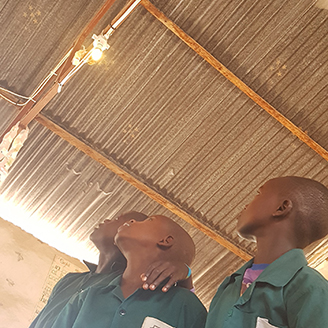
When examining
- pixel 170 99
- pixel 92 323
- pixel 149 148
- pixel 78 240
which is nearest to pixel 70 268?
pixel 78 240

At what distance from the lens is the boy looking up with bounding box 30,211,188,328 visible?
2.59m

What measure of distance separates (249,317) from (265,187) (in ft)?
2.57

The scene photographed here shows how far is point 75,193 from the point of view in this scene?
6125mm

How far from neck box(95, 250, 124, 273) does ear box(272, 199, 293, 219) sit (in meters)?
1.16

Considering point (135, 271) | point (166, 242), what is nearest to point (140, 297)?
point (135, 271)

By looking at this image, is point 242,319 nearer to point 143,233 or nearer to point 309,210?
point 309,210

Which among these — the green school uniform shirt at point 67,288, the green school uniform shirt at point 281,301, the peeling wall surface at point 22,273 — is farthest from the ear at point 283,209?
the peeling wall surface at point 22,273

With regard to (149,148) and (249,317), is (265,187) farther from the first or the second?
(149,148)

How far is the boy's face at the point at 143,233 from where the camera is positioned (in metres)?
2.61

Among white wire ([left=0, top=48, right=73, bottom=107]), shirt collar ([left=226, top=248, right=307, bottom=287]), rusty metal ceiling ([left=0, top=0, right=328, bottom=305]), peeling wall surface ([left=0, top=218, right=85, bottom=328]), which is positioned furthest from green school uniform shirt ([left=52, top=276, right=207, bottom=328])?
peeling wall surface ([left=0, top=218, right=85, bottom=328])

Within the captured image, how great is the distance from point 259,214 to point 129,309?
791mm

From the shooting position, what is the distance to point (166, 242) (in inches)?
103

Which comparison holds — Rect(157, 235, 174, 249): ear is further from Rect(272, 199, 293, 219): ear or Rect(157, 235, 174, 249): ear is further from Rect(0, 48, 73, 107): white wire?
Rect(0, 48, 73, 107): white wire

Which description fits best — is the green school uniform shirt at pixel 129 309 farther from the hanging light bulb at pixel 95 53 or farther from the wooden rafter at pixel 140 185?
the wooden rafter at pixel 140 185
